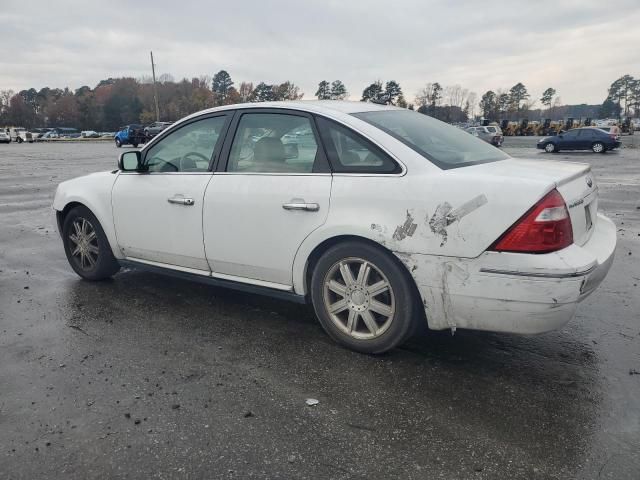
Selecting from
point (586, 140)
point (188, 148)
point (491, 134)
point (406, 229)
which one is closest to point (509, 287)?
point (406, 229)

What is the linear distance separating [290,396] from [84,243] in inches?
122

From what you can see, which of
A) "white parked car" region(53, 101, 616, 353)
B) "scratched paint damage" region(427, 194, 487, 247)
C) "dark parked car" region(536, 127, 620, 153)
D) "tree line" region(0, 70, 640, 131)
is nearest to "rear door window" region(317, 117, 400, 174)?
"white parked car" region(53, 101, 616, 353)

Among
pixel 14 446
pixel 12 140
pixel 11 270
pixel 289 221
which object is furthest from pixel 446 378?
pixel 12 140

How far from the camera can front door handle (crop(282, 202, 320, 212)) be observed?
11.3 ft

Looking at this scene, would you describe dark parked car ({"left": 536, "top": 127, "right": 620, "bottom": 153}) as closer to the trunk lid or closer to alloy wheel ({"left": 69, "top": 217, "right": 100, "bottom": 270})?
the trunk lid

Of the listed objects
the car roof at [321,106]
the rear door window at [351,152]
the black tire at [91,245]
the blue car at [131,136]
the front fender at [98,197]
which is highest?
the car roof at [321,106]

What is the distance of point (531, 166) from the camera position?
345 cm

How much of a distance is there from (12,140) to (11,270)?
65.7 meters

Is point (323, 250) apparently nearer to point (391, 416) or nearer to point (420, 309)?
point (420, 309)

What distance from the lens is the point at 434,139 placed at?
3.68 metres

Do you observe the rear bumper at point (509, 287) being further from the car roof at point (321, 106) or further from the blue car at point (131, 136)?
→ the blue car at point (131, 136)

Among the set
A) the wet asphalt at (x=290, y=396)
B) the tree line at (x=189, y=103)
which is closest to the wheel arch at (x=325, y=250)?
the wet asphalt at (x=290, y=396)

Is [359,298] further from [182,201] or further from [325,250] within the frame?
[182,201]

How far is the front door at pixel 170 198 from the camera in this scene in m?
4.13
